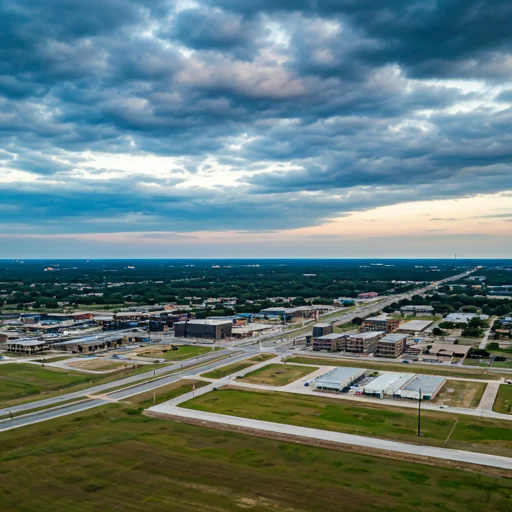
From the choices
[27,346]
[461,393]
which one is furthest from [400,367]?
[27,346]

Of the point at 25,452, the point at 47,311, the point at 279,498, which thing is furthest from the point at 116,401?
the point at 47,311

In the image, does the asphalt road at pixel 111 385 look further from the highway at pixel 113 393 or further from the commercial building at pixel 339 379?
the commercial building at pixel 339 379

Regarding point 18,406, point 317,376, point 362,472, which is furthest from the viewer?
point 317,376

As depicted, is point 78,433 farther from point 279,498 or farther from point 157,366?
point 157,366

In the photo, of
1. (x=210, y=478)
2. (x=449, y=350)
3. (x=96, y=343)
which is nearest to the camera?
(x=210, y=478)

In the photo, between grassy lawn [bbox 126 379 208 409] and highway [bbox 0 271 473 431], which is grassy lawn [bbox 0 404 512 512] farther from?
grassy lawn [bbox 126 379 208 409]

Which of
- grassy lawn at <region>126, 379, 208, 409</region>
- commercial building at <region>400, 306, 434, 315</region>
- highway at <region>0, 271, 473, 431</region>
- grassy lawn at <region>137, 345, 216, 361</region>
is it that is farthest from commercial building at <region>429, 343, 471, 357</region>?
commercial building at <region>400, 306, 434, 315</region>

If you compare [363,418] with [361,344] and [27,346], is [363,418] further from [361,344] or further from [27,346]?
[27,346]
